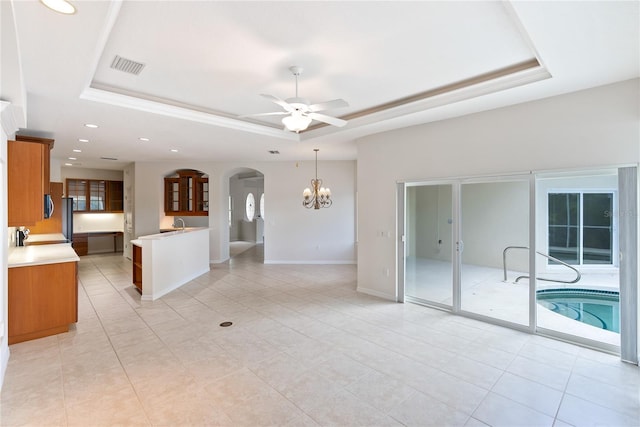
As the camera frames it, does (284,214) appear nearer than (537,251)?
No

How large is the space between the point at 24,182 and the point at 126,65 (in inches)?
63.7

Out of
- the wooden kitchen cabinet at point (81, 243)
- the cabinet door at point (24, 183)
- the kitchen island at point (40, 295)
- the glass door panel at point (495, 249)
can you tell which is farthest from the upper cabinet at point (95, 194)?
the glass door panel at point (495, 249)

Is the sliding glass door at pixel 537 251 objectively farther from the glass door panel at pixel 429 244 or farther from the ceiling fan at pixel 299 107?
the ceiling fan at pixel 299 107

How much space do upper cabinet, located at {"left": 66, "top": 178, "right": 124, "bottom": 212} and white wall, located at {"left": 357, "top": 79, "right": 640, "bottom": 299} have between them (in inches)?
354

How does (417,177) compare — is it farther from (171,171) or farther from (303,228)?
(171,171)

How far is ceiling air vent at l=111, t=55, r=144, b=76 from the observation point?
2.96 m

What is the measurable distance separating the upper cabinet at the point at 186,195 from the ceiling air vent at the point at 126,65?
6112 millimetres

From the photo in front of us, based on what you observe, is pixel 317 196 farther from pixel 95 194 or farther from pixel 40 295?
pixel 95 194

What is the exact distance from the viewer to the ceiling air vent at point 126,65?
2.96 meters

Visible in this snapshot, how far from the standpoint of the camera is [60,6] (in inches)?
76.1

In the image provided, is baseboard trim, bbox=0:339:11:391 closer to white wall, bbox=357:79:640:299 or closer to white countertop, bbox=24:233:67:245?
white countertop, bbox=24:233:67:245

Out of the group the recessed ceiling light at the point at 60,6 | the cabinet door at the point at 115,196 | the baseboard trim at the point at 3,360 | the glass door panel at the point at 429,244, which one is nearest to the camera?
the recessed ceiling light at the point at 60,6

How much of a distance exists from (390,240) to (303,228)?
371 cm

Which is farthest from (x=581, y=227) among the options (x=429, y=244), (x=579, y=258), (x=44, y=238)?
(x=44, y=238)
